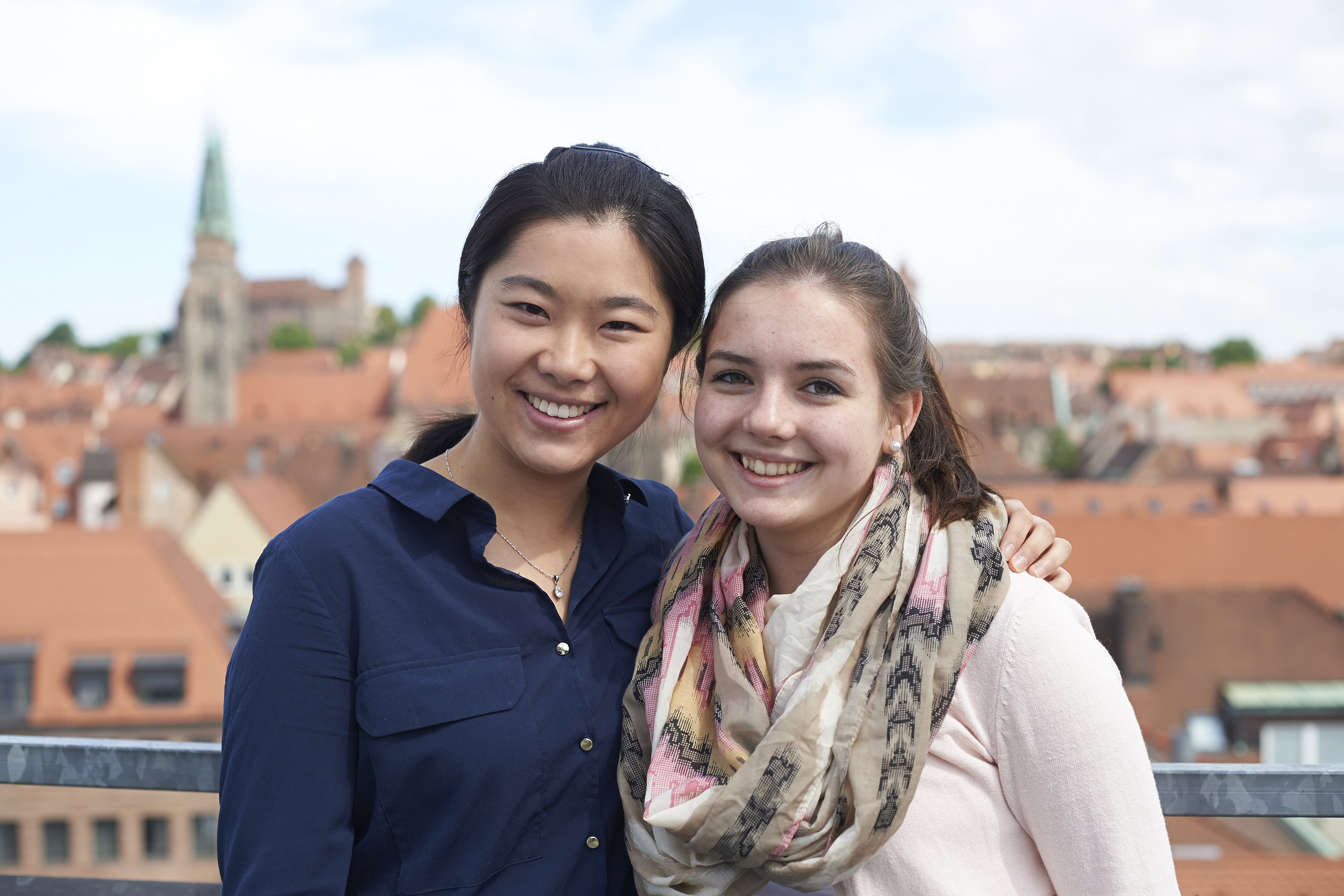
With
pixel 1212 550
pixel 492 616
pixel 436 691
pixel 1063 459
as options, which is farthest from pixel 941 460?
pixel 1063 459

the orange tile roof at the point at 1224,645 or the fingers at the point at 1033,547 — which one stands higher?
the fingers at the point at 1033,547

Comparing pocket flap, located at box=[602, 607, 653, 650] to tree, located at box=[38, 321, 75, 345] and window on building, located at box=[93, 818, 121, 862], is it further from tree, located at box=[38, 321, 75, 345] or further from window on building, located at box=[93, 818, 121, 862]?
tree, located at box=[38, 321, 75, 345]

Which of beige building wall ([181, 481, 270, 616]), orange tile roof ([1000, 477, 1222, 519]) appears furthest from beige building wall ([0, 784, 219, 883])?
orange tile roof ([1000, 477, 1222, 519])

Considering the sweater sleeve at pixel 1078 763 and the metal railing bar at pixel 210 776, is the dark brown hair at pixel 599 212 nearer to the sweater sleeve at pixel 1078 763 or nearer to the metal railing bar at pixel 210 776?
the sweater sleeve at pixel 1078 763

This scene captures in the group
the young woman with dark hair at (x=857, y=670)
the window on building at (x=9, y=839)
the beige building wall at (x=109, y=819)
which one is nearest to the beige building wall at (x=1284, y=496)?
the beige building wall at (x=109, y=819)

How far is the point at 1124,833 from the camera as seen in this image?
2.02 metres

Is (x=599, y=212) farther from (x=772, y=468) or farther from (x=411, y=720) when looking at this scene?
(x=411, y=720)

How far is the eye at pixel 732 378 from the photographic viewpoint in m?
2.36

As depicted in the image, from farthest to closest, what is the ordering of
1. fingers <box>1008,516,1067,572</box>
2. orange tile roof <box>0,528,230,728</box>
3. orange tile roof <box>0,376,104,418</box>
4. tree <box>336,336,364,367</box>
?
1. tree <box>336,336,364,367</box>
2. orange tile roof <box>0,376,104,418</box>
3. orange tile roof <box>0,528,230,728</box>
4. fingers <box>1008,516,1067,572</box>

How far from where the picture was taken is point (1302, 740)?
22750 mm

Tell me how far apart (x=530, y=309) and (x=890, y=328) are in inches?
29.9

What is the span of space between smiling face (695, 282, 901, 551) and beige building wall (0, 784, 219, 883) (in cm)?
2191

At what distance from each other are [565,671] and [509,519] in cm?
39

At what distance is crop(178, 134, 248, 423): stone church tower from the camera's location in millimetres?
76188
